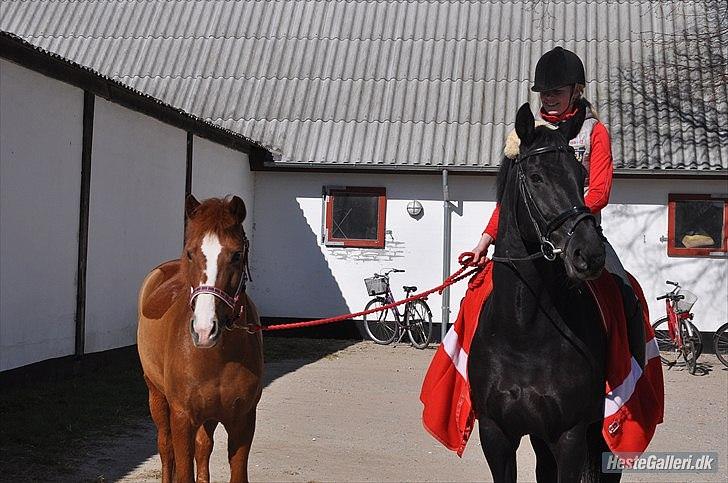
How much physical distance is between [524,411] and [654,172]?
1327 cm

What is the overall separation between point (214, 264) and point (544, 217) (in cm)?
160

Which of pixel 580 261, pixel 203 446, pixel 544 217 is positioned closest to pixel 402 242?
pixel 203 446

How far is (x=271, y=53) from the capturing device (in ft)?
67.7

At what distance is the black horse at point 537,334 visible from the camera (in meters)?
4.20

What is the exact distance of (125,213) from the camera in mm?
12594

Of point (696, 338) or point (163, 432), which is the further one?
point (696, 338)

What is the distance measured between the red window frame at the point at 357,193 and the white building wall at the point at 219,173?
155 cm

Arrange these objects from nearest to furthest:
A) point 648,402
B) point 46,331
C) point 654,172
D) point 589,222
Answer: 1. point 589,222
2. point 648,402
3. point 46,331
4. point 654,172

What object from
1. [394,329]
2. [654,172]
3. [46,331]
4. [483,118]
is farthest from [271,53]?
[46,331]

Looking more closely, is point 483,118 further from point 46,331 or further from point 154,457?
point 154,457

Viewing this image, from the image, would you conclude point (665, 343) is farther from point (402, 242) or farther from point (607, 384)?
point (607, 384)

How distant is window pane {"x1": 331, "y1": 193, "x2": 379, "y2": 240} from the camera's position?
17.8 m

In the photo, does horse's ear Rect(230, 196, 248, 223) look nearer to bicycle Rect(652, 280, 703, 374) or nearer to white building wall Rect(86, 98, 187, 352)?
white building wall Rect(86, 98, 187, 352)

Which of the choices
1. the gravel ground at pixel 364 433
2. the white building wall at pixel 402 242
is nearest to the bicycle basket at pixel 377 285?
the white building wall at pixel 402 242
